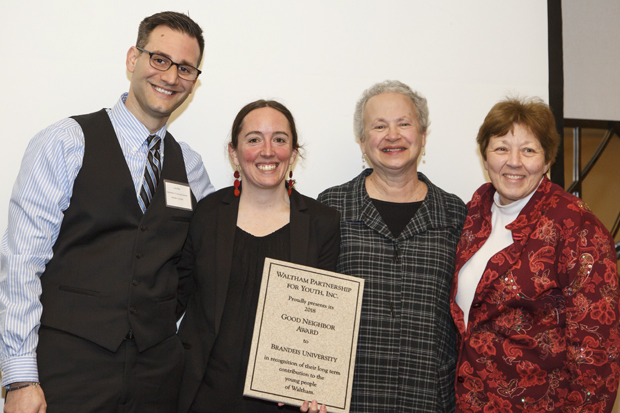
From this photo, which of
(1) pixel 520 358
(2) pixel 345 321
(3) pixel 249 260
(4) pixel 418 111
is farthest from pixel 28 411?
(4) pixel 418 111

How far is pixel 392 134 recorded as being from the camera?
2471 millimetres

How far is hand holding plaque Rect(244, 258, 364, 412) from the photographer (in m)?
1.96

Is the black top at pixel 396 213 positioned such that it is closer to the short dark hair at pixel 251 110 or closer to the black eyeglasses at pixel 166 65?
the short dark hair at pixel 251 110

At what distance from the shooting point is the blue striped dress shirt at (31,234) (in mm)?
1747

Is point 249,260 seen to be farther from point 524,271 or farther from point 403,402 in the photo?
point 524,271

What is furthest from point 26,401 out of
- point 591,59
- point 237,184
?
point 591,59

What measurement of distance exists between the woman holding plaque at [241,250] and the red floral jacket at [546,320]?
2.32ft

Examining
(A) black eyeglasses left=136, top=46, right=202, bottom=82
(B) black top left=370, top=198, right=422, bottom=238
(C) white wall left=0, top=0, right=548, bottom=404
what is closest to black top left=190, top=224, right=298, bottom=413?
(B) black top left=370, top=198, right=422, bottom=238

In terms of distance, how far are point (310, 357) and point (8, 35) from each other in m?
2.34

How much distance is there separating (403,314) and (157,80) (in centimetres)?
152

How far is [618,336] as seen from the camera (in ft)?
6.40

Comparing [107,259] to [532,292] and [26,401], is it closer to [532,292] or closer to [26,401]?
[26,401]

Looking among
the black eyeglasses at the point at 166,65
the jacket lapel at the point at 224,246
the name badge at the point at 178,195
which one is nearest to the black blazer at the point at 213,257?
the jacket lapel at the point at 224,246

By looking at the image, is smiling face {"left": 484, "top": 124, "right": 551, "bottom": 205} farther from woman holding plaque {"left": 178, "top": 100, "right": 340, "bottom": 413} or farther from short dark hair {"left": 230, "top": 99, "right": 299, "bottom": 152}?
short dark hair {"left": 230, "top": 99, "right": 299, "bottom": 152}
